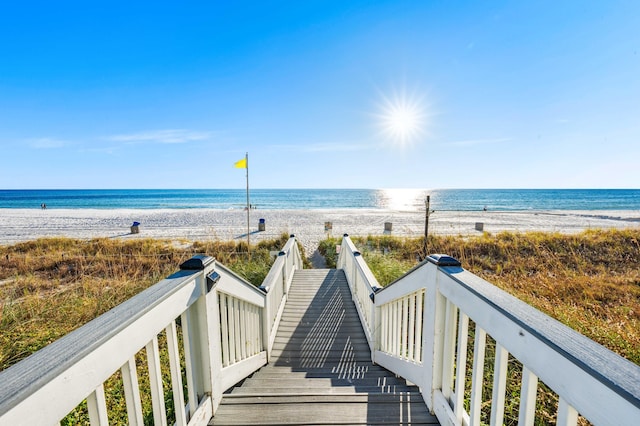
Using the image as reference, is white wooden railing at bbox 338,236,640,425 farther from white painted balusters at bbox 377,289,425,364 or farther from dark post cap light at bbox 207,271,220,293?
dark post cap light at bbox 207,271,220,293

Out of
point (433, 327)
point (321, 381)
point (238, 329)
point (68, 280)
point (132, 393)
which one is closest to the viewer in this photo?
point (132, 393)

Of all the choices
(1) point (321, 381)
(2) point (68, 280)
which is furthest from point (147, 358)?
(2) point (68, 280)

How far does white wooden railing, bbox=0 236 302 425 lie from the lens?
0.76 meters

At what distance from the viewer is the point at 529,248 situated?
10.3 m

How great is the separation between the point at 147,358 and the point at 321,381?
2.03m

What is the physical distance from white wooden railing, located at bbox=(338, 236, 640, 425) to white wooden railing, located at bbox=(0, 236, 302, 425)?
1416 millimetres

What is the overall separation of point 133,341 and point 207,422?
117 cm

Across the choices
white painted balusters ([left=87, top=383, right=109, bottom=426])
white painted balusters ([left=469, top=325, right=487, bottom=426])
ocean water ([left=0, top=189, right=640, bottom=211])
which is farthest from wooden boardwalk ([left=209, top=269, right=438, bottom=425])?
ocean water ([left=0, top=189, right=640, bottom=211])

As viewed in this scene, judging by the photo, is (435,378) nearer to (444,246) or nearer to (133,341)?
(133,341)

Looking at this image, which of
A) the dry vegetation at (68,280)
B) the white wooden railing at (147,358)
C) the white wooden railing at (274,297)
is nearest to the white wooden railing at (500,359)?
the white wooden railing at (147,358)

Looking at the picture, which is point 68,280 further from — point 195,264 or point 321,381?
point 195,264

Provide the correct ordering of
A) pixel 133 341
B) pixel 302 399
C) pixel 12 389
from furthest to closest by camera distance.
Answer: pixel 302 399, pixel 133 341, pixel 12 389

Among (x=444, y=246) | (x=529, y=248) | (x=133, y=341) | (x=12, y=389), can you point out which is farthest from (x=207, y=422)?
(x=529, y=248)

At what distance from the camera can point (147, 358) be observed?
129cm
